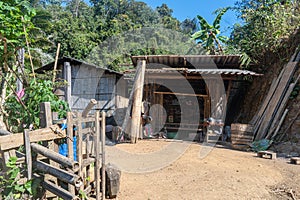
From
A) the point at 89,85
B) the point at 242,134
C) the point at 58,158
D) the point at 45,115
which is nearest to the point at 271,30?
the point at 242,134

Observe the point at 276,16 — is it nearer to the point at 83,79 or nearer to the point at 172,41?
the point at 83,79

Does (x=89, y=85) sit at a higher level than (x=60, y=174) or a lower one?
higher

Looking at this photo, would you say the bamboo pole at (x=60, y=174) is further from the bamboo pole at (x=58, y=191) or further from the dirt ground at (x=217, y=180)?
the dirt ground at (x=217, y=180)

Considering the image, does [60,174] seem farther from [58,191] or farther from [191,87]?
[191,87]

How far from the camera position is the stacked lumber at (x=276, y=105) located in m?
6.88

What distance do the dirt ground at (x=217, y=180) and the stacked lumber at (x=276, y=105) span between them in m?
1.44

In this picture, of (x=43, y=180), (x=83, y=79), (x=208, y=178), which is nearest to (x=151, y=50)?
(x=83, y=79)

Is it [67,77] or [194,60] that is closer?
[194,60]

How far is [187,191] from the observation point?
3.77m

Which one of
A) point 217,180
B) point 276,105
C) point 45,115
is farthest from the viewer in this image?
point 276,105

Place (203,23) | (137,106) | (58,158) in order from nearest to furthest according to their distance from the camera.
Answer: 1. (58,158)
2. (137,106)
3. (203,23)

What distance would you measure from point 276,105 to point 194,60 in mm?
3498

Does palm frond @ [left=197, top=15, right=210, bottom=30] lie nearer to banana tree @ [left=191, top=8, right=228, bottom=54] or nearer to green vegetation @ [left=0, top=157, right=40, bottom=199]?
banana tree @ [left=191, top=8, right=228, bottom=54]

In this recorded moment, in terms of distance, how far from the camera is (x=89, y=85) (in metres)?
10.4
